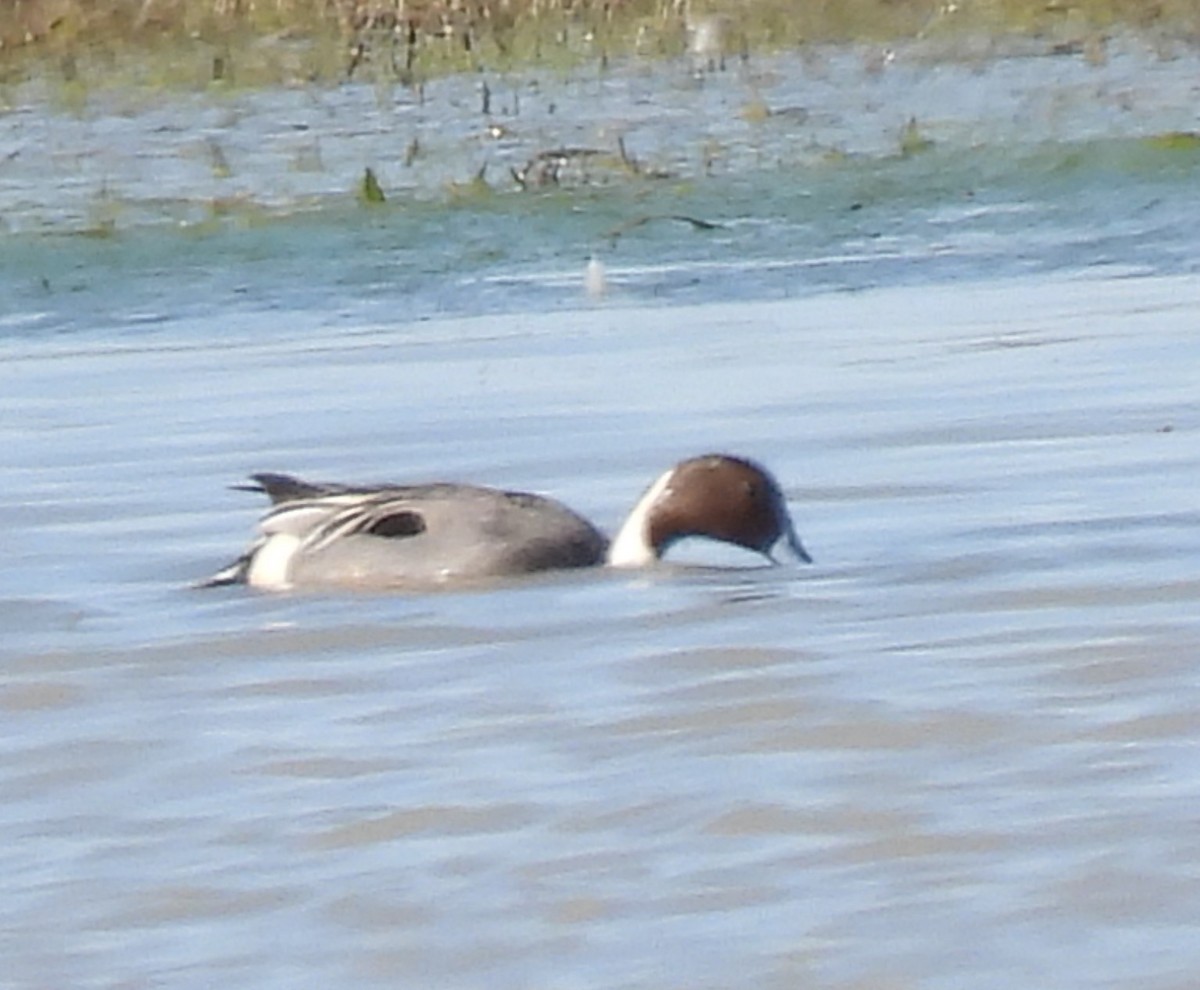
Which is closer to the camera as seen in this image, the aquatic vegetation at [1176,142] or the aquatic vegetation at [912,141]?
the aquatic vegetation at [1176,142]

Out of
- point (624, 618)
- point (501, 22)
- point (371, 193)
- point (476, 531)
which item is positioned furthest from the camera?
point (501, 22)

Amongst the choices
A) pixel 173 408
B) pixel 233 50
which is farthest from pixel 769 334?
pixel 233 50

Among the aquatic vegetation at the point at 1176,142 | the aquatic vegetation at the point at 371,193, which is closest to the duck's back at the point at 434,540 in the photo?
the aquatic vegetation at the point at 371,193

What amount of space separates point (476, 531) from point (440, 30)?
427 inches

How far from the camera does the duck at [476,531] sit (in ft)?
25.6

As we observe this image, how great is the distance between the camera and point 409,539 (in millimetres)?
7898

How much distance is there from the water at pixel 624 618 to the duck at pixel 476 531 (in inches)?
4.4

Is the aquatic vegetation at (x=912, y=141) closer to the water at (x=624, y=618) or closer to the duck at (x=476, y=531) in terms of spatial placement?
the water at (x=624, y=618)

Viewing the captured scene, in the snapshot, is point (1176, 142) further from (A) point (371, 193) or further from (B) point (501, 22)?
(B) point (501, 22)

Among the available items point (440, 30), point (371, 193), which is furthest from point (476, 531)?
point (440, 30)

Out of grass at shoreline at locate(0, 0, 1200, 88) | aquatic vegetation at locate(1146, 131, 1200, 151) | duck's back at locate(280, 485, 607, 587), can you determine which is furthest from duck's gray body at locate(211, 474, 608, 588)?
grass at shoreline at locate(0, 0, 1200, 88)

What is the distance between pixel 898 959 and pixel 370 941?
2.13 ft

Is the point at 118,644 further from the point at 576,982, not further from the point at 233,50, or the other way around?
the point at 233,50

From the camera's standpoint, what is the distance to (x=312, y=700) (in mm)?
6355
